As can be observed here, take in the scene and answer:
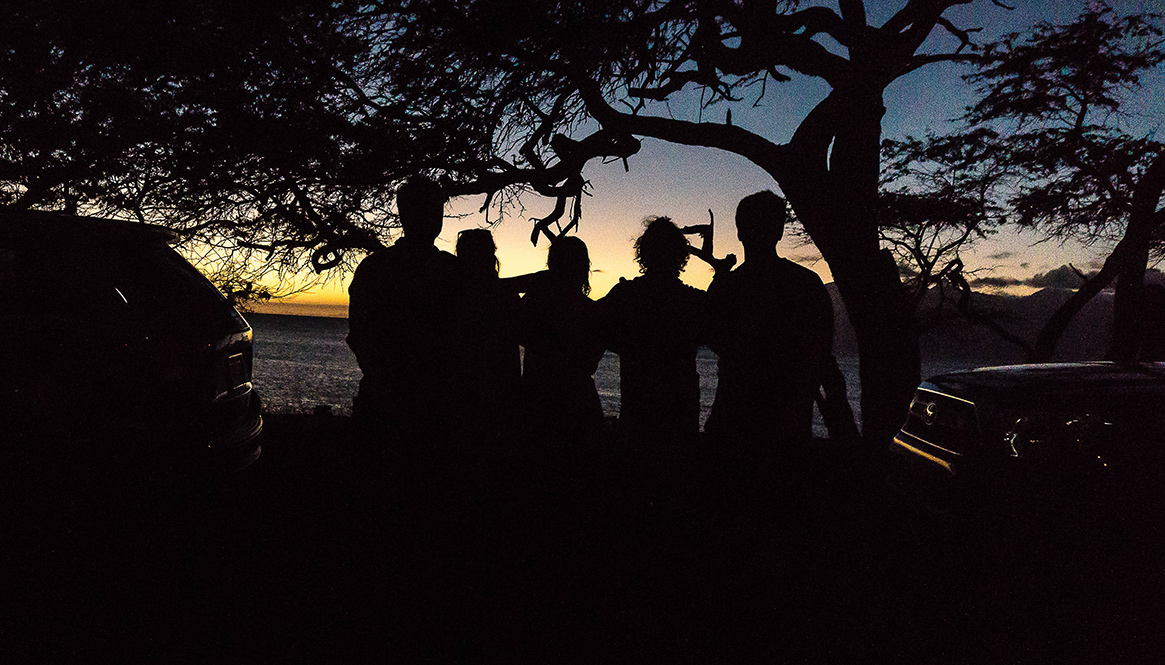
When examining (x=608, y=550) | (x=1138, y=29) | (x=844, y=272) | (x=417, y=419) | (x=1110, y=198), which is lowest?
(x=608, y=550)

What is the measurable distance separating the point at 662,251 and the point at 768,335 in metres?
0.69

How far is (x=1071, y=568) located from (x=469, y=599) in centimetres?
283

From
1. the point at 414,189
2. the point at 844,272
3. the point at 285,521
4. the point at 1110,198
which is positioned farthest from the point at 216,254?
the point at 1110,198

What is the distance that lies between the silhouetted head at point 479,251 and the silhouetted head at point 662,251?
0.86 m

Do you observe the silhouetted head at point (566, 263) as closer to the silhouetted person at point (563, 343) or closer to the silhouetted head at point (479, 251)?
the silhouetted person at point (563, 343)

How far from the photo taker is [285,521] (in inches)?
164

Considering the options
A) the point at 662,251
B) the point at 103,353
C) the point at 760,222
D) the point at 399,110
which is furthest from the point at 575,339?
the point at 399,110

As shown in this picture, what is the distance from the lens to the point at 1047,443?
3027 mm

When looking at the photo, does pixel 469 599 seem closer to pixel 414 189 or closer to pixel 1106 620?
pixel 414 189

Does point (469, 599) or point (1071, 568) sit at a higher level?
point (1071, 568)

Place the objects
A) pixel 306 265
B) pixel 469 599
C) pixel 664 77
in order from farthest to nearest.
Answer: pixel 306 265 < pixel 664 77 < pixel 469 599

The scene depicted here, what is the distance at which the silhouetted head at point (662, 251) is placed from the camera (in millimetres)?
2947

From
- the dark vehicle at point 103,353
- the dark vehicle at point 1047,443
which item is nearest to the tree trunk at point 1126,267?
the dark vehicle at point 1047,443

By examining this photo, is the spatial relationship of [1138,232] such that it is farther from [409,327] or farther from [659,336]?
[409,327]
